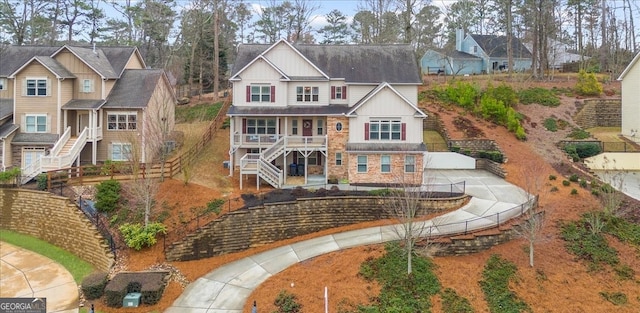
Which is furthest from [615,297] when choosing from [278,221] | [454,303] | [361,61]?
[361,61]

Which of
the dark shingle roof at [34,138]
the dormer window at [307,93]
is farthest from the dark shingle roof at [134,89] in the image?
the dormer window at [307,93]

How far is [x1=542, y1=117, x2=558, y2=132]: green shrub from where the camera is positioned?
3703 centimetres

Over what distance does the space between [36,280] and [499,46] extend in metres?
58.0

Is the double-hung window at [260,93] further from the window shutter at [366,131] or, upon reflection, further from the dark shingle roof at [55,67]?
the dark shingle roof at [55,67]

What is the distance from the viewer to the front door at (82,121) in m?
28.9

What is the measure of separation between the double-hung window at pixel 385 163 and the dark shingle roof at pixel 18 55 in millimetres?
23959

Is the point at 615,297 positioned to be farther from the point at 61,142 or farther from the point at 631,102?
the point at 61,142

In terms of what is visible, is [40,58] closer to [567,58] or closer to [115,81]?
[115,81]

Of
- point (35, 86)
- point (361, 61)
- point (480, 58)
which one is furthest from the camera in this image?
point (480, 58)

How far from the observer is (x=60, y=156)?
24734 millimetres

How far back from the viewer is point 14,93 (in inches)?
1078

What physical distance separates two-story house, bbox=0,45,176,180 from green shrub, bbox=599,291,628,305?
2297 centimetres

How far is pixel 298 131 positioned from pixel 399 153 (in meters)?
7.29

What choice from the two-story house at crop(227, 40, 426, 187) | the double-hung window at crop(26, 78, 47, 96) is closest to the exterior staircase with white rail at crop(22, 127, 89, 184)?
the double-hung window at crop(26, 78, 47, 96)
